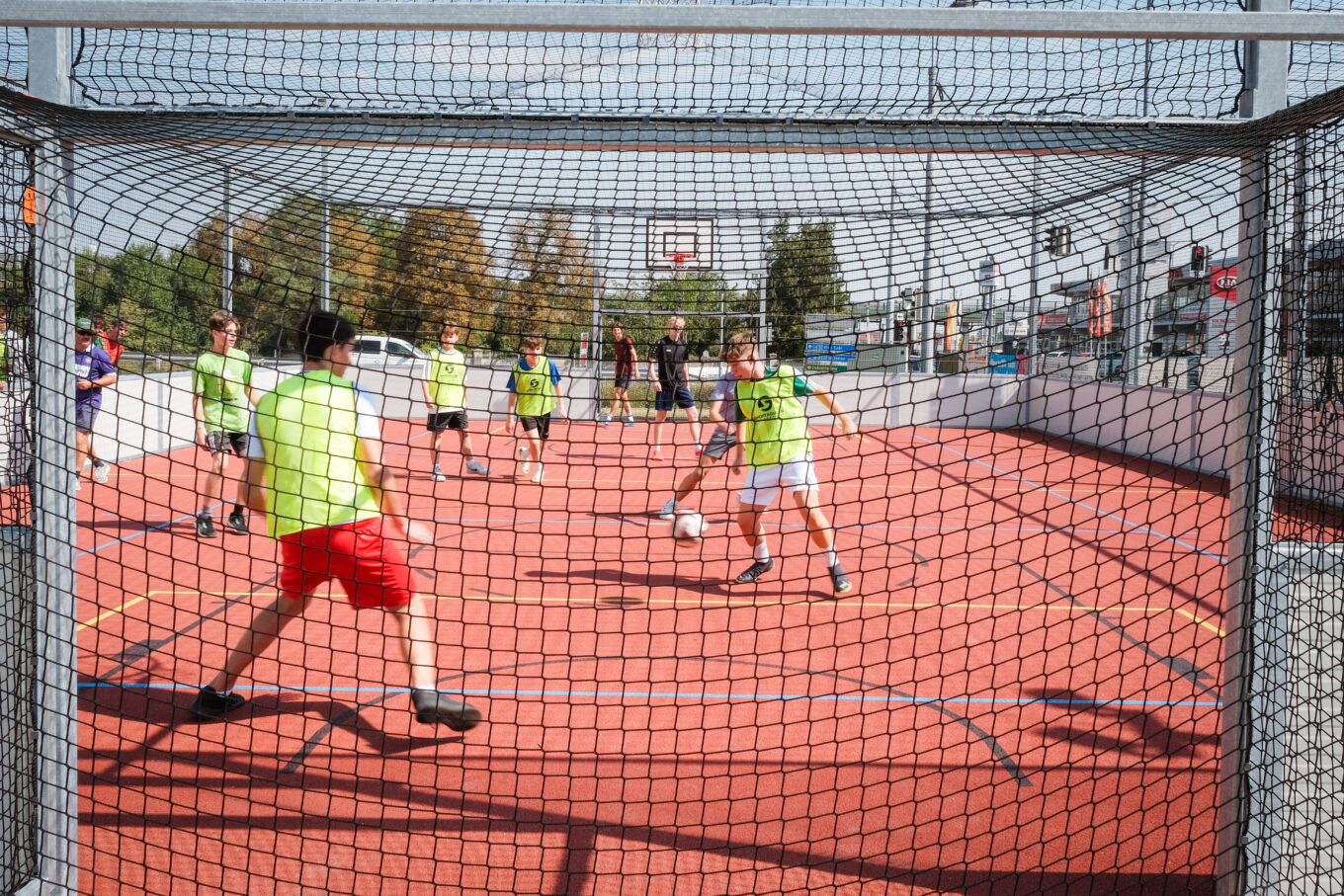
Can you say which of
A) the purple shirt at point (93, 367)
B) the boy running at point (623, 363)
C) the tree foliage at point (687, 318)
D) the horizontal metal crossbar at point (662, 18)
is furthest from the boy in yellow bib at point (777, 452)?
the purple shirt at point (93, 367)

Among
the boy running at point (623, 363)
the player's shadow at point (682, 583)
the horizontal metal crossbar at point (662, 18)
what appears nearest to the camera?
the horizontal metal crossbar at point (662, 18)

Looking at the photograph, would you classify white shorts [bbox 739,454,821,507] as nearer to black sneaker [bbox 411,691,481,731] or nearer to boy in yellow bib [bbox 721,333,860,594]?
boy in yellow bib [bbox 721,333,860,594]

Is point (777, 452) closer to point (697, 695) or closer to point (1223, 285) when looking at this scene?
point (697, 695)

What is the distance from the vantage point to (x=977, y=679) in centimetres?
490

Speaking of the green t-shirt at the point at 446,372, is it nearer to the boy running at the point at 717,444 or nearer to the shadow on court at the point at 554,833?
the boy running at the point at 717,444

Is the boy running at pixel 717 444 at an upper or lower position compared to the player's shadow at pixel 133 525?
upper

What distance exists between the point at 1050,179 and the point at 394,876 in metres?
3.20

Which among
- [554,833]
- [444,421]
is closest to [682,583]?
[554,833]

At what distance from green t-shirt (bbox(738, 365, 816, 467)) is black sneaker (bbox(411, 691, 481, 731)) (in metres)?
2.74

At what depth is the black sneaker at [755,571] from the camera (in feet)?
21.7

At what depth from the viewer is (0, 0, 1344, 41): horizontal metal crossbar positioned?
2156 mm

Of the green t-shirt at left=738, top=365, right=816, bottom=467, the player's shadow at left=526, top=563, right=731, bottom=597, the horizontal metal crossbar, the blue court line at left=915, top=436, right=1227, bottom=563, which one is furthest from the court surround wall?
the horizontal metal crossbar

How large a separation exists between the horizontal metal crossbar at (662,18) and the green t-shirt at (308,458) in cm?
190

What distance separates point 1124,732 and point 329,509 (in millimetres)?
3478
